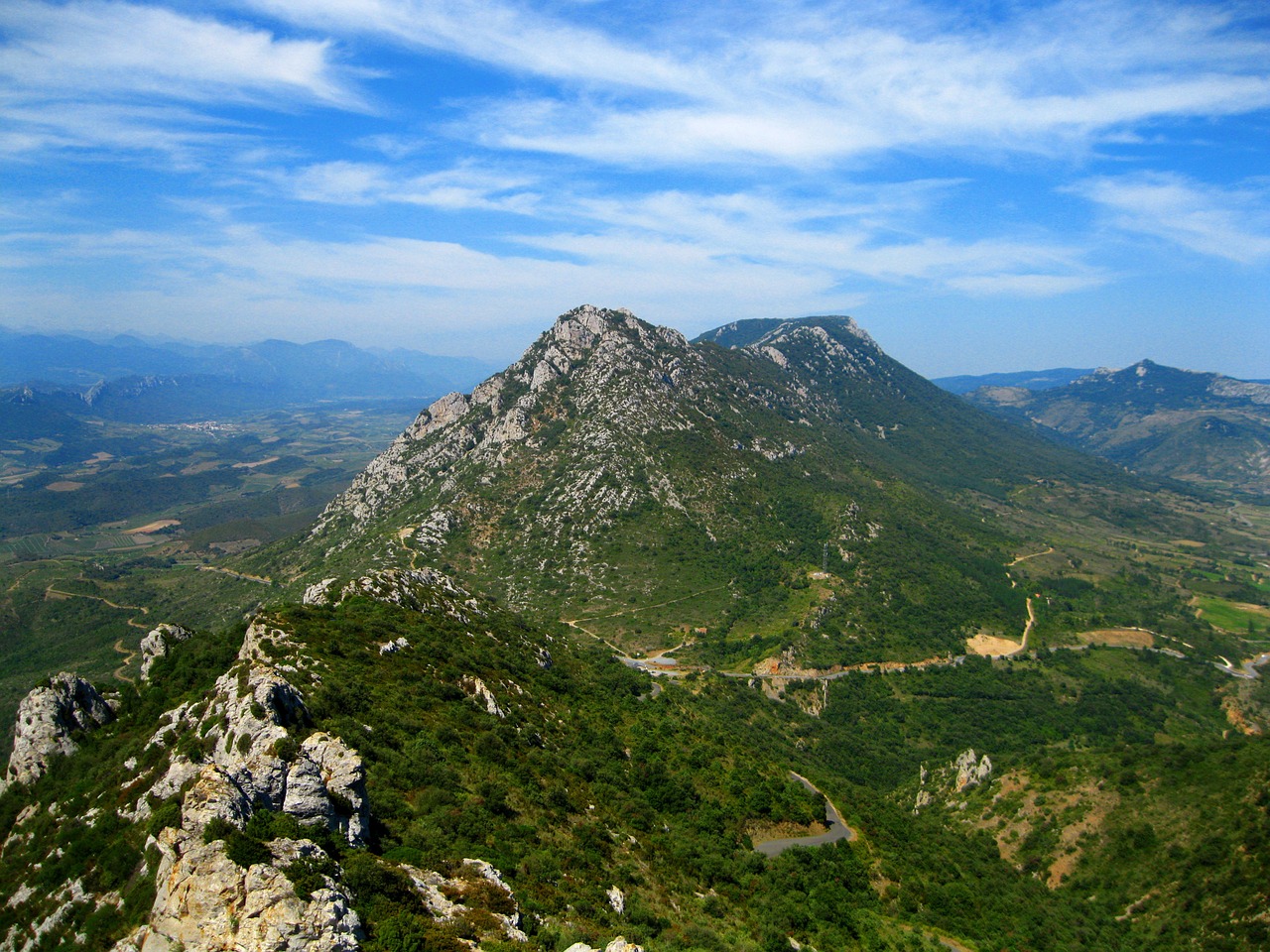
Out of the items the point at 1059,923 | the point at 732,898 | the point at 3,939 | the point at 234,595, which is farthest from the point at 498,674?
the point at 234,595

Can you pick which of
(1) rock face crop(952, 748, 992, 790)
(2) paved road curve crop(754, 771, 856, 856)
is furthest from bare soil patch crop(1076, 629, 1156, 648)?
(2) paved road curve crop(754, 771, 856, 856)

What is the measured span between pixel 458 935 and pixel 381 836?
10.3 metres

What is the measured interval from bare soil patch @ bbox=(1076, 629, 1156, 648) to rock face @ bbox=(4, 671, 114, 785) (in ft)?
719

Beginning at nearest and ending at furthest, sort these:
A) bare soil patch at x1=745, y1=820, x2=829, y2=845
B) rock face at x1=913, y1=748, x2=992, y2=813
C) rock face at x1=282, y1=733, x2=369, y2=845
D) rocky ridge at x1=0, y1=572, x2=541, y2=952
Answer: rocky ridge at x1=0, y1=572, x2=541, y2=952 → rock face at x1=282, y1=733, x2=369, y2=845 → bare soil patch at x1=745, y1=820, x2=829, y2=845 → rock face at x1=913, y1=748, x2=992, y2=813

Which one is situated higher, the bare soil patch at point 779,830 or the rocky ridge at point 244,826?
the rocky ridge at point 244,826

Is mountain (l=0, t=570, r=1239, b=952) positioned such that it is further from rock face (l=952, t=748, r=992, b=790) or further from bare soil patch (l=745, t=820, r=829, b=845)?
rock face (l=952, t=748, r=992, b=790)

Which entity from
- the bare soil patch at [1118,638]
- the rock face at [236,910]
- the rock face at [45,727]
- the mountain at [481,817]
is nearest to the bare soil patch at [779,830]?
the mountain at [481,817]

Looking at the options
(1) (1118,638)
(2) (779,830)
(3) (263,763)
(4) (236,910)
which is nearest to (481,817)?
(3) (263,763)

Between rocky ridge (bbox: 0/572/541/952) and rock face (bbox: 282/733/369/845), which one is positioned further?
rock face (bbox: 282/733/369/845)

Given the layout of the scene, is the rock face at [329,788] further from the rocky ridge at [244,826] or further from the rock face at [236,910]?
the rock face at [236,910]

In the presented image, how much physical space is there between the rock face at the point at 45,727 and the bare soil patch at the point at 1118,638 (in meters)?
219

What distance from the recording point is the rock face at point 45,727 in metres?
46.2

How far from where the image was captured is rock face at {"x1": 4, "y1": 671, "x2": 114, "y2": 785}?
152 feet

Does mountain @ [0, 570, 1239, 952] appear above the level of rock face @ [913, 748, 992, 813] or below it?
above
